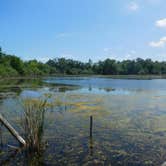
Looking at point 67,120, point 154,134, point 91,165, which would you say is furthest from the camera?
point 67,120

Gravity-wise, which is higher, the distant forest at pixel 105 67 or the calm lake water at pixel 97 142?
the distant forest at pixel 105 67

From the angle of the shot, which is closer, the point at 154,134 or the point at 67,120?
the point at 154,134

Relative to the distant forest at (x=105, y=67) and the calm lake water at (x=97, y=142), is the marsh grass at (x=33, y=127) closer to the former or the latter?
the calm lake water at (x=97, y=142)

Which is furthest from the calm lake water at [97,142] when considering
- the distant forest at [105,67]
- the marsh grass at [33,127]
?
the distant forest at [105,67]

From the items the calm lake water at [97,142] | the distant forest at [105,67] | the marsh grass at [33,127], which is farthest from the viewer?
the distant forest at [105,67]

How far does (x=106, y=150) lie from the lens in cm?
668

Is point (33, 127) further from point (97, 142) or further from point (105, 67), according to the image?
point (105, 67)

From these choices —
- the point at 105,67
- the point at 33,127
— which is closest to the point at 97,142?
the point at 33,127

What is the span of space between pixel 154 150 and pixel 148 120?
4.00m

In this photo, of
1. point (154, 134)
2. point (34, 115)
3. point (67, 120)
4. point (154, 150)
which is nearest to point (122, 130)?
point (154, 134)

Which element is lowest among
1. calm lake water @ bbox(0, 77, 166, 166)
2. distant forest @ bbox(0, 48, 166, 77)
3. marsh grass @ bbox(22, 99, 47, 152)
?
calm lake water @ bbox(0, 77, 166, 166)

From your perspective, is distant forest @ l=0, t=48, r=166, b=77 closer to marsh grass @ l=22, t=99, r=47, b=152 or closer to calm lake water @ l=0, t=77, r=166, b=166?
calm lake water @ l=0, t=77, r=166, b=166

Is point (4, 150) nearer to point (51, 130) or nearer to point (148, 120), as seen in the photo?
point (51, 130)

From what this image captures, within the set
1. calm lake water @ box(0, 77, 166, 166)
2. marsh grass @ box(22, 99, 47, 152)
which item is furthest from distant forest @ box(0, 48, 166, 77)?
marsh grass @ box(22, 99, 47, 152)
